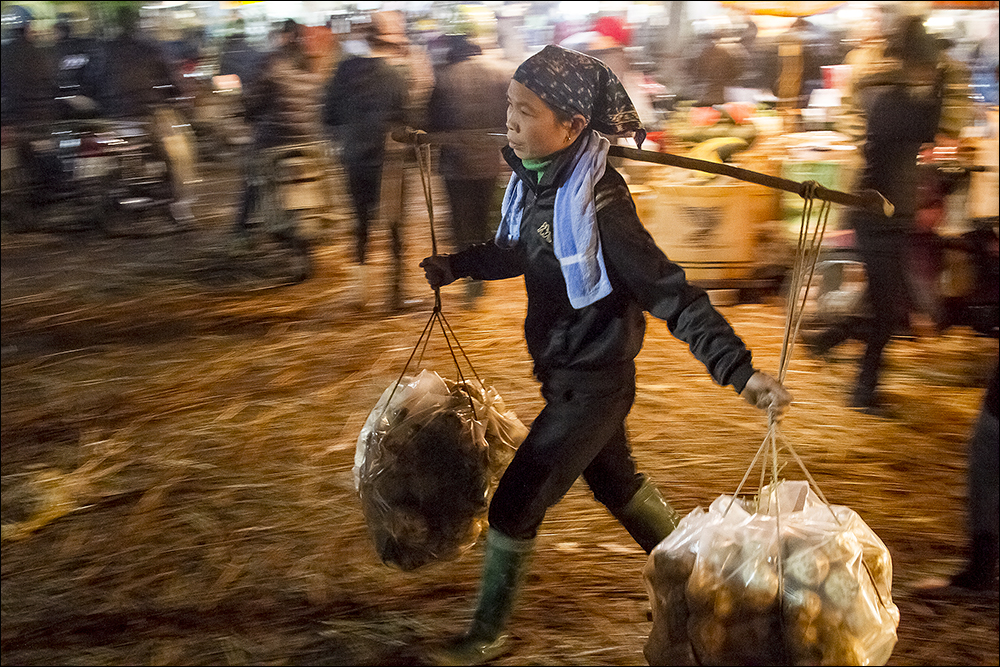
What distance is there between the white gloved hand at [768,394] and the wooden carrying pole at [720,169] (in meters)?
0.44

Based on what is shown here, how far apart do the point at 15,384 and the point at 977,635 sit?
117 inches

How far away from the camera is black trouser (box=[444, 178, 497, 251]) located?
2311 mm

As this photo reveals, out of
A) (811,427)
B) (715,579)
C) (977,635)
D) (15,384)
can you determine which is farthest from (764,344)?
(15,384)

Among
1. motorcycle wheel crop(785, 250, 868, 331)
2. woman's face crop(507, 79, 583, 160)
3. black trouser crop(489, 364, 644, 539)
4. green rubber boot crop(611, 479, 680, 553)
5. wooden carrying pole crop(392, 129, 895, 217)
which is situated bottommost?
green rubber boot crop(611, 479, 680, 553)

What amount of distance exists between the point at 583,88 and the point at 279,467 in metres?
1.53

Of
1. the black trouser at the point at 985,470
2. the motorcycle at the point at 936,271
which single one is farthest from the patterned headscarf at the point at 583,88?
the black trouser at the point at 985,470

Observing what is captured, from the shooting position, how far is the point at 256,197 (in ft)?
7.77

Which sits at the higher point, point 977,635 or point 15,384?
point 15,384

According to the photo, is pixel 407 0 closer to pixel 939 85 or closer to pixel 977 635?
pixel 939 85

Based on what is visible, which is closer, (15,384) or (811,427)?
(15,384)

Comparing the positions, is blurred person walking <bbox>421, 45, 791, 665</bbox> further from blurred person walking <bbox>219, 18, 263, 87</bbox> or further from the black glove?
blurred person walking <bbox>219, 18, 263, 87</bbox>

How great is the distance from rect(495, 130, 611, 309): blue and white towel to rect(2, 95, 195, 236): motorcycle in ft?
3.80

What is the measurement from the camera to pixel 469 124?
2258 mm

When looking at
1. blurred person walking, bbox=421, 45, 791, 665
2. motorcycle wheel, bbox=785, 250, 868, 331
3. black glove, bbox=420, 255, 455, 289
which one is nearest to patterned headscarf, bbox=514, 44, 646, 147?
blurred person walking, bbox=421, 45, 791, 665
